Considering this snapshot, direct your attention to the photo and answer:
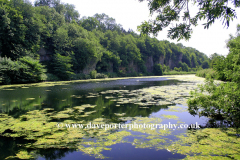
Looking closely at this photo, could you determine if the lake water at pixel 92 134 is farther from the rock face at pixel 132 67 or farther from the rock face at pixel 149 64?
the rock face at pixel 149 64

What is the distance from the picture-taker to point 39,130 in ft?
21.3

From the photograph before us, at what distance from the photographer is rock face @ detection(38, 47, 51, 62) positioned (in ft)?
138

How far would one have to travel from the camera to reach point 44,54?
1703 inches

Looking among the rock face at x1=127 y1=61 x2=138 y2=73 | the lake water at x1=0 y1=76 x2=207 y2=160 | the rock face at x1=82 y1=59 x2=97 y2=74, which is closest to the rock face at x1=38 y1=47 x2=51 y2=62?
the rock face at x1=82 y1=59 x2=97 y2=74

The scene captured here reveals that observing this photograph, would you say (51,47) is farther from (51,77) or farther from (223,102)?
(223,102)

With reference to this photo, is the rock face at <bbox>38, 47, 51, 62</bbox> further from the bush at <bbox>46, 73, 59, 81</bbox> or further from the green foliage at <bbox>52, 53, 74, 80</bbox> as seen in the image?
the bush at <bbox>46, 73, 59, 81</bbox>

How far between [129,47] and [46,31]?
45.9 metres

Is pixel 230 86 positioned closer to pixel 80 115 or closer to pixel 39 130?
pixel 80 115

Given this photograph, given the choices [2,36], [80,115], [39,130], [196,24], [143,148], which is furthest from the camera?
[2,36]

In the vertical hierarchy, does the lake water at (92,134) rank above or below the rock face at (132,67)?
below

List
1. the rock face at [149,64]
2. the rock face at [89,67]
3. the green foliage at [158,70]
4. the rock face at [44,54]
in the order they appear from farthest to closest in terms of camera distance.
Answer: the rock face at [149,64] → the green foliage at [158,70] → the rock face at [89,67] → the rock face at [44,54]

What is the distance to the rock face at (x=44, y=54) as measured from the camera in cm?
4215

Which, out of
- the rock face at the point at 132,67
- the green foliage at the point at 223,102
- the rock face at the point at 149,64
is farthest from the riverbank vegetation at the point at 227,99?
the rock face at the point at 149,64

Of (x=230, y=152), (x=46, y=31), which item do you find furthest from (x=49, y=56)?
(x=230, y=152)
